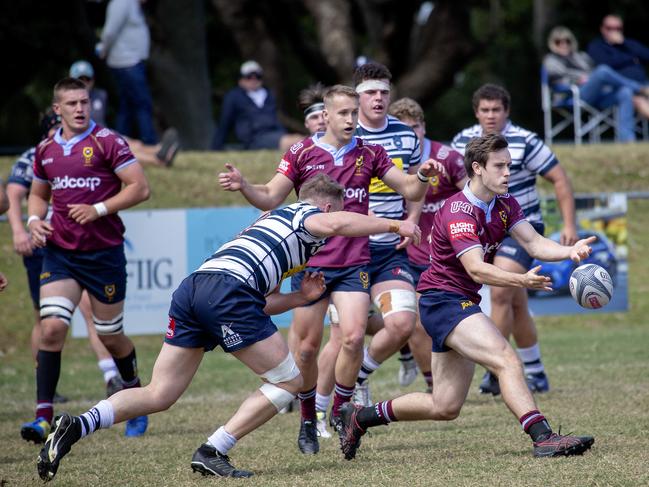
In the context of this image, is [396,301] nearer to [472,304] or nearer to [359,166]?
[359,166]

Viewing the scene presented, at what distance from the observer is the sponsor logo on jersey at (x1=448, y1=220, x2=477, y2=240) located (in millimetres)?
6594

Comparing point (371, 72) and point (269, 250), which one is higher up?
point (371, 72)

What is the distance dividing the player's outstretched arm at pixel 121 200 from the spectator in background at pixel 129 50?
742cm

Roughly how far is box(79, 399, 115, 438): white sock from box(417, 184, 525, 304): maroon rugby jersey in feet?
6.54

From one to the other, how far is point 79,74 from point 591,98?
9007 mm

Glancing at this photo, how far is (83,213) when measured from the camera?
827cm

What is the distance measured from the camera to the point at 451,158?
366 inches

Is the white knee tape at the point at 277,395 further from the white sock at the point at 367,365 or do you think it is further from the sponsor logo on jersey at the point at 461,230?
the white sock at the point at 367,365

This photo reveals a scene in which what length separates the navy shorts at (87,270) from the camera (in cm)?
846

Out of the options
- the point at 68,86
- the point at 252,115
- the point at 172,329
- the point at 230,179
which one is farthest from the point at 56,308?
the point at 252,115

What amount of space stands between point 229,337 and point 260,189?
1634mm

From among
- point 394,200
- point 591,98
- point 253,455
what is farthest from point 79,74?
point 591,98

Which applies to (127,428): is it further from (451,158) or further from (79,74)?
(79,74)

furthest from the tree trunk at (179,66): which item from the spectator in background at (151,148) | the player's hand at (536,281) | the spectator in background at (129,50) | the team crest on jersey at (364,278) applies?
the player's hand at (536,281)
